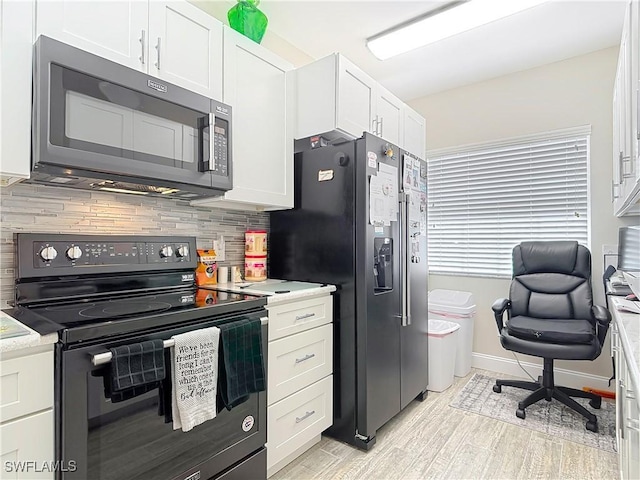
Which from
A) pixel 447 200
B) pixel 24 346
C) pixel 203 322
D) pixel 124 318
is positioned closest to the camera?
pixel 24 346

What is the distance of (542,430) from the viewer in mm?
2277

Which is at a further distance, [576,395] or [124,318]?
[576,395]

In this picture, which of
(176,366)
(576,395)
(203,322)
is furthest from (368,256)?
(576,395)

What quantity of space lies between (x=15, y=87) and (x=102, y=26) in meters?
0.42

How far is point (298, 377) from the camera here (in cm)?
189

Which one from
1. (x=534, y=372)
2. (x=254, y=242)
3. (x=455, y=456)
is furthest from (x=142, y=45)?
(x=534, y=372)

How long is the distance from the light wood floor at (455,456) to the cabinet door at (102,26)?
79.6 inches

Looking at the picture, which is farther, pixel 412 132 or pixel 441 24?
pixel 412 132

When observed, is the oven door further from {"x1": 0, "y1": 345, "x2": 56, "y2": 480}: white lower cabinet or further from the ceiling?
the ceiling

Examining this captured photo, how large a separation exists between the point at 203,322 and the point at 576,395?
8.71ft

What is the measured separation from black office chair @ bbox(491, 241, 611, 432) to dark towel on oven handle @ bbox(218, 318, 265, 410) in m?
1.87

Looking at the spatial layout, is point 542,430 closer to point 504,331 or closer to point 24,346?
point 504,331

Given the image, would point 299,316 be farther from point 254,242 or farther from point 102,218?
point 102,218

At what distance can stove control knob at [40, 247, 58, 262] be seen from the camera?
1445 mm
